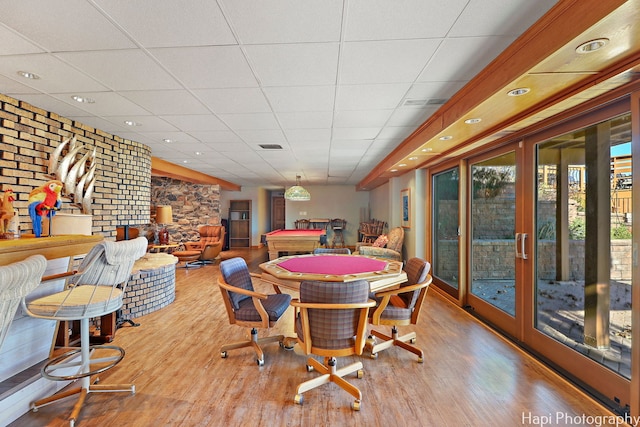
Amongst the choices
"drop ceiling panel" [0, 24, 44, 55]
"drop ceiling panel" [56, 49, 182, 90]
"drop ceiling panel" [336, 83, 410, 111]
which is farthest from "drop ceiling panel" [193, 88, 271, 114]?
"drop ceiling panel" [0, 24, 44, 55]

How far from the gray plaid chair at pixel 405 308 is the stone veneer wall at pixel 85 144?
3.65 m

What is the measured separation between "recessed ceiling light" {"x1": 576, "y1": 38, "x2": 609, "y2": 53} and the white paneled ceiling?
0.95 feet

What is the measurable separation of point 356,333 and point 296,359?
3.08 feet

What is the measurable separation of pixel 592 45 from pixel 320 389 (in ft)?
8.91

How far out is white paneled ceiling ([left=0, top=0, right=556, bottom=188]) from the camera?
1640mm

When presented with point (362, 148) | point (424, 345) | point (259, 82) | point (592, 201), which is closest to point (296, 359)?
point (424, 345)

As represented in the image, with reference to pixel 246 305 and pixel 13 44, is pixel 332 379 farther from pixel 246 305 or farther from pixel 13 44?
pixel 13 44

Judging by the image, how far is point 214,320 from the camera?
3.75m

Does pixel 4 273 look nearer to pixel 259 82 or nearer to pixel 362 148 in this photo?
pixel 259 82

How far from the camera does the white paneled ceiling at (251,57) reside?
5.38 ft

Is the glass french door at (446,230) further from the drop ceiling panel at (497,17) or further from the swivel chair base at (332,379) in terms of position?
the drop ceiling panel at (497,17)

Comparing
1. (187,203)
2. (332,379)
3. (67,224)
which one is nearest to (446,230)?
(332,379)

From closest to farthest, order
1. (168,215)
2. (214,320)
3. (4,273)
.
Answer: (4,273) < (214,320) < (168,215)

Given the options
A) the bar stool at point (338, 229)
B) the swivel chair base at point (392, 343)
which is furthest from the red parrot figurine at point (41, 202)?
the bar stool at point (338, 229)
